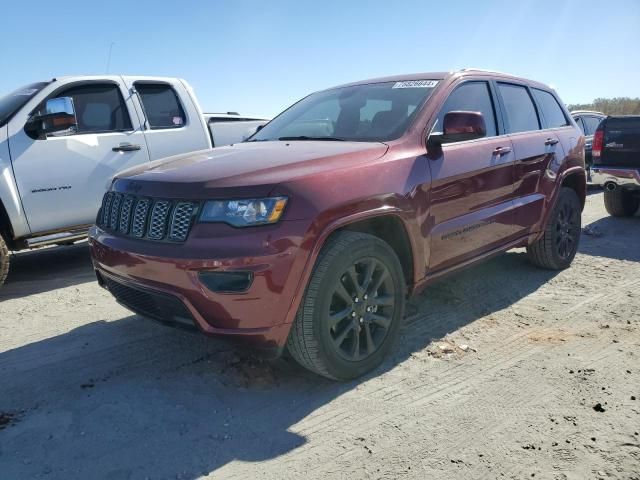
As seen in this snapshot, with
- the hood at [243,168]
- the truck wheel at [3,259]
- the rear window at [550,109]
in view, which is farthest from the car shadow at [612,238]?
the truck wheel at [3,259]

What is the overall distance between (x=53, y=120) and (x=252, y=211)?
3.24m

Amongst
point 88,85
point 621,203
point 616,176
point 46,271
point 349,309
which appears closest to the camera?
point 349,309

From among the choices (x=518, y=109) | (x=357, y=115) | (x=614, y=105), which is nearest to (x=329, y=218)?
(x=357, y=115)

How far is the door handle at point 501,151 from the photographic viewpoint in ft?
12.9

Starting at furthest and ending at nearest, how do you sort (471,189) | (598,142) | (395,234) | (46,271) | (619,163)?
(598,142), (619,163), (46,271), (471,189), (395,234)

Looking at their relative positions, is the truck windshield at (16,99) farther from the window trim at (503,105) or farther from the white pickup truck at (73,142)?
the window trim at (503,105)

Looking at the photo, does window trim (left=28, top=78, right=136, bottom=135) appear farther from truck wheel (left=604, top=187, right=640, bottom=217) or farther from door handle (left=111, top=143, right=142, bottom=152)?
truck wheel (left=604, top=187, right=640, bottom=217)

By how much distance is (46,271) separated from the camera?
572cm

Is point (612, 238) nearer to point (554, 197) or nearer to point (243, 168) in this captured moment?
point (554, 197)

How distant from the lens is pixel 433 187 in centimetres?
329

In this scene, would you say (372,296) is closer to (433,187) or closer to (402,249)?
(402,249)

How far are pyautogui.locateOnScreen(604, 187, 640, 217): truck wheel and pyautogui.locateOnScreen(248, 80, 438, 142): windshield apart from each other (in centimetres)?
567

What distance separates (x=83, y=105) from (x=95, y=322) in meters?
2.50

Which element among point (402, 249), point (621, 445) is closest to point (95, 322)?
point (402, 249)
